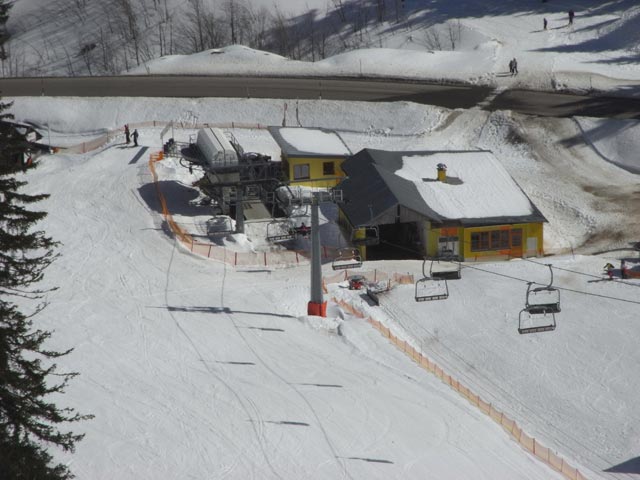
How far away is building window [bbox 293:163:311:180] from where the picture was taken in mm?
52062

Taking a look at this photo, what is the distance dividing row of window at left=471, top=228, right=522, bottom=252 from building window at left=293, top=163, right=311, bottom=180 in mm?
12587

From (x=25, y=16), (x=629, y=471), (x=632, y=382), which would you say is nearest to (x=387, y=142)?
(x=632, y=382)

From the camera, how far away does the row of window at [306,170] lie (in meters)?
52.1

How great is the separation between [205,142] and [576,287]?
73.1ft

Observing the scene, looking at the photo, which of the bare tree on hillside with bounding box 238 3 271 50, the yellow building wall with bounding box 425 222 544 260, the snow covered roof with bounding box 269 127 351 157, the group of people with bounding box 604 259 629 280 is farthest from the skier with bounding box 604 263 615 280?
the bare tree on hillside with bounding box 238 3 271 50

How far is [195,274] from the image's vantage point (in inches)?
1583

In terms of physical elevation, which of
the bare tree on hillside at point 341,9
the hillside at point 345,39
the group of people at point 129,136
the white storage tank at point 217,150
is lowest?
the white storage tank at point 217,150

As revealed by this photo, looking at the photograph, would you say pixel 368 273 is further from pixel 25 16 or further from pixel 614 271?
pixel 25 16

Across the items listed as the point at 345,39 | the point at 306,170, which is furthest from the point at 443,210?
the point at 345,39

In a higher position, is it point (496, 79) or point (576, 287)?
point (496, 79)

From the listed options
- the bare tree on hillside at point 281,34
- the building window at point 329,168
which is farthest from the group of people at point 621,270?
the bare tree on hillside at point 281,34

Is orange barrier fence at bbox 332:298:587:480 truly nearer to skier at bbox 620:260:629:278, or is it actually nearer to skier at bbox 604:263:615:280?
skier at bbox 604:263:615:280

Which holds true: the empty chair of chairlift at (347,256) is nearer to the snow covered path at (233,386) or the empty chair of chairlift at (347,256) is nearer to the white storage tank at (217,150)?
the snow covered path at (233,386)

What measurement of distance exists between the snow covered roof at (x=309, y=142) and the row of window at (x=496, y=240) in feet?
39.0
